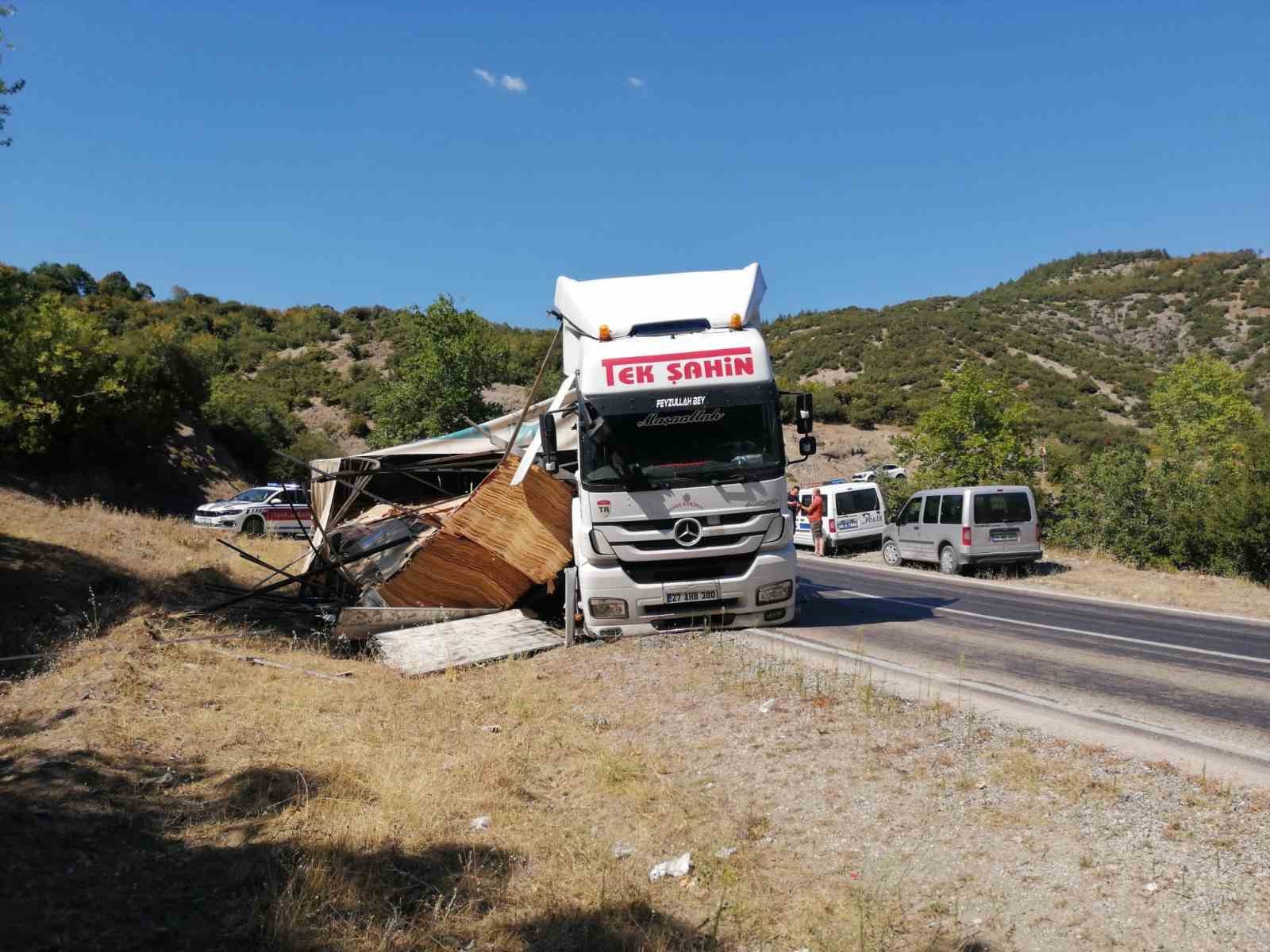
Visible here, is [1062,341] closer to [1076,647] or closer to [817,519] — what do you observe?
[817,519]

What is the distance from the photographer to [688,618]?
10297mm

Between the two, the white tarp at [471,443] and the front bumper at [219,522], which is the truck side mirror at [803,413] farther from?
A: the front bumper at [219,522]

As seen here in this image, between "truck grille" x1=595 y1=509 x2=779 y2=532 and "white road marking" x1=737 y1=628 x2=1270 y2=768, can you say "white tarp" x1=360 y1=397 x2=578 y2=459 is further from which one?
Result: "white road marking" x1=737 y1=628 x2=1270 y2=768

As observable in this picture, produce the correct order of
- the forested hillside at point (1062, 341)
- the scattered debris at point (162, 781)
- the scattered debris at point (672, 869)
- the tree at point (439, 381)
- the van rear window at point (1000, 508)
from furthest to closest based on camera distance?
the forested hillside at point (1062, 341) < the tree at point (439, 381) < the van rear window at point (1000, 508) < the scattered debris at point (162, 781) < the scattered debris at point (672, 869)

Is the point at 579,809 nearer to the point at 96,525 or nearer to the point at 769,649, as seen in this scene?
the point at 769,649

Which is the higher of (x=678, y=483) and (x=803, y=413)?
(x=803, y=413)

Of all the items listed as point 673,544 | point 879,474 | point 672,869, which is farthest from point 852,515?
point 672,869

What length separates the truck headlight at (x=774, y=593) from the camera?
10000 millimetres

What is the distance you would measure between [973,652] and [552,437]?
213 inches

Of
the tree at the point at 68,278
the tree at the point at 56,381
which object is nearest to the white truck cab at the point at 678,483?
the tree at the point at 56,381

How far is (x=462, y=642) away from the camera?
10.3 m

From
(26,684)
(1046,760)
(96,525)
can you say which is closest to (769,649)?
(1046,760)

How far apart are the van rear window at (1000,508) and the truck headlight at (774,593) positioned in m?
11.1

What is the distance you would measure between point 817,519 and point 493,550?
1814cm
